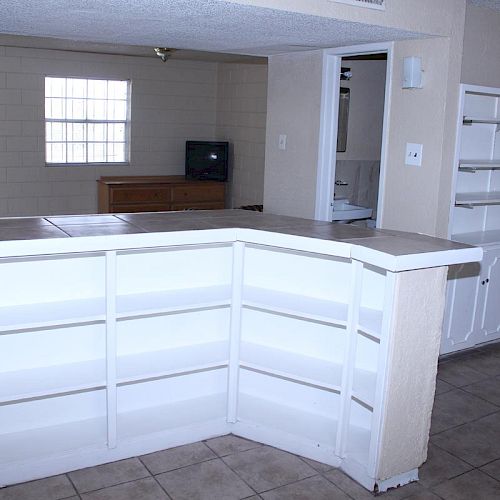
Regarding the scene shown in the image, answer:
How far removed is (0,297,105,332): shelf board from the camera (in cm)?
276

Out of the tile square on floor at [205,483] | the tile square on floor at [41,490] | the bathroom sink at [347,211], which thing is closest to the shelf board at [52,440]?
the tile square on floor at [41,490]

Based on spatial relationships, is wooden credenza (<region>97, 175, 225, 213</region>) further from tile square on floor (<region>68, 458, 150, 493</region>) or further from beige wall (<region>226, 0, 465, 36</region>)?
tile square on floor (<region>68, 458, 150, 493</region>)

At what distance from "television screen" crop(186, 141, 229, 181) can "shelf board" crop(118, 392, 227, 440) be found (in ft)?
17.5

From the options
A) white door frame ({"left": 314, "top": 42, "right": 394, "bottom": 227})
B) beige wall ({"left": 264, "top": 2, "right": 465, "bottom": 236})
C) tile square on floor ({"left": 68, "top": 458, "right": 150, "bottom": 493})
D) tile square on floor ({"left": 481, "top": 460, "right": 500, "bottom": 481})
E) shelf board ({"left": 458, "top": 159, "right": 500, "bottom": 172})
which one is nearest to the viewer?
tile square on floor ({"left": 68, "top": 458, "right": 150, "bottom": 493})

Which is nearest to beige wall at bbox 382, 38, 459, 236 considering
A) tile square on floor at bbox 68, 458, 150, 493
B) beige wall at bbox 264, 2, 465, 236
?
beige wall at bbox 264, 2, 465, 236

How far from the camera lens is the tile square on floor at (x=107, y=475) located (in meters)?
2.87

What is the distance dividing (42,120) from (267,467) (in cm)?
600

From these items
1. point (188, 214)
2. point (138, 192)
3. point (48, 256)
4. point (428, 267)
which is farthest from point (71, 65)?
point (428, 267)

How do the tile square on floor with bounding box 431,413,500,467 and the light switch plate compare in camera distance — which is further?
the light switch plate

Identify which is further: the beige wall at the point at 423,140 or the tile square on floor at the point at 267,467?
the beige wall at the point at 423,140

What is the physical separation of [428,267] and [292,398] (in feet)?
3.44

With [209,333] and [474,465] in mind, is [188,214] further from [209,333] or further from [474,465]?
[474,465]

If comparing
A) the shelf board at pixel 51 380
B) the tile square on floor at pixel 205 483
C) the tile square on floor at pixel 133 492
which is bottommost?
the tile square on floor at pixel 133 492

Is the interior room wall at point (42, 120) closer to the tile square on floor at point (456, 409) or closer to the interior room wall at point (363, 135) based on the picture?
the interior room wall at point (363, 135)
